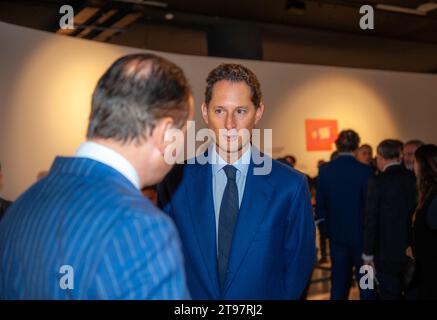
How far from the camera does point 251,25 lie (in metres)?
7.96

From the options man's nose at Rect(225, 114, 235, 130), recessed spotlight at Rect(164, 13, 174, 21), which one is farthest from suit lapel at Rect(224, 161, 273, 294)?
recessed spotlight at Rect(164, 13, 174, 21)

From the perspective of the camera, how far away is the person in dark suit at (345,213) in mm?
4555

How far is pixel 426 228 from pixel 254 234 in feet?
6.69

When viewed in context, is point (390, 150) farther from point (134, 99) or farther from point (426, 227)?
point (134, 99)

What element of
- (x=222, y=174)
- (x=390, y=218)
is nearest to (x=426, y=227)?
(x=390, y=218)

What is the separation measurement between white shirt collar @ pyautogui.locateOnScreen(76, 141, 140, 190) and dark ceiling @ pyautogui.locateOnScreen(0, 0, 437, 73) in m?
6.30

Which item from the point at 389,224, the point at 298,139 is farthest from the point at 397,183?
the point at 298,139

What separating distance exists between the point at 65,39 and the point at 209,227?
4.54 metres

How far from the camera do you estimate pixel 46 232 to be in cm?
93

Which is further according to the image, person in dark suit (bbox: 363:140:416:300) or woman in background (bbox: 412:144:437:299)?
person in dark suit (bbox: 363:140:416:300)

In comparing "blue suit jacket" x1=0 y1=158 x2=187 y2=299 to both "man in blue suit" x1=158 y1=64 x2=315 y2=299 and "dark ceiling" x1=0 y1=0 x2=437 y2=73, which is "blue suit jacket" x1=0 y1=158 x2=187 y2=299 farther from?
"dark ceiling" x1=0 y1=0 x2=437 y2=73

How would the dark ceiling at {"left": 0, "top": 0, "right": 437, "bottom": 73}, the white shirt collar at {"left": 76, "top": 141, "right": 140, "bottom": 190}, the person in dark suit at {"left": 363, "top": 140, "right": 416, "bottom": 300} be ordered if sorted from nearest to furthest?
the white shirt collar at {"left": 76, "top": 141, "right": 140, "bottom": 190} → the person in dark suit at {"left": 363, "top": 140, "right": 416, "bottom": 300} → the dark ceiling at {"left": 0, "top": 0, "right": 437, "bottom": 73}

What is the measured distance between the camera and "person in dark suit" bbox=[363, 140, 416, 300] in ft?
12.9

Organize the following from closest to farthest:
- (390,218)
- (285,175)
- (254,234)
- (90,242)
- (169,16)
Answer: (90,242) → (254,234) → (285,175) → (390,218) → (169,16)
